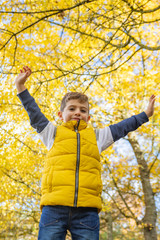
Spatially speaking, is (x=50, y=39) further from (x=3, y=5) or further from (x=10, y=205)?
(x=10, y=205)

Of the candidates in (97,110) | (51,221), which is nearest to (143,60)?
(97,110)

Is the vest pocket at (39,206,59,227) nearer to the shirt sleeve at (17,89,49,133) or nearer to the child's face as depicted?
the shirt sleeve at (17,89,49,133)

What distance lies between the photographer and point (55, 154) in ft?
5.33

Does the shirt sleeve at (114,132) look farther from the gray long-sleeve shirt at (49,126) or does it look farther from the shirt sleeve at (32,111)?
the shirt sleeve at (32,111)

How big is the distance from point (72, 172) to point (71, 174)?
2 centimetres

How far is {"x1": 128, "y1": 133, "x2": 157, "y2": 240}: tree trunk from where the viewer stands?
571 centimetres

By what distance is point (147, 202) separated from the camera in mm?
6172

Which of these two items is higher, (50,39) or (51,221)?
(50,39)

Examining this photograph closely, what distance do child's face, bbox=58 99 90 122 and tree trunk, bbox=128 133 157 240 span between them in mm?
4800

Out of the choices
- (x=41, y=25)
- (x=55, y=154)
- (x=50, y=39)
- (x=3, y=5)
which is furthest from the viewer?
(x=50, y=39)

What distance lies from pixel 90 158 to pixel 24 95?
0.75 meters

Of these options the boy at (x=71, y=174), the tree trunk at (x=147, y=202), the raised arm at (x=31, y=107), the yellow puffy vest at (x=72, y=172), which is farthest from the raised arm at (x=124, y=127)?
the tree trunk at (x=147, y=202)

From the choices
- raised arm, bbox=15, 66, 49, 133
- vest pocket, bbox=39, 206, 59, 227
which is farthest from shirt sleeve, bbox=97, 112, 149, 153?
vest pocket, bbox=39, 206, 59, 227

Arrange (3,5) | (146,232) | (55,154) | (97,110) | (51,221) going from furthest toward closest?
(97,110) < (146,232) < (3,5) < (55,154) < (51,221)
